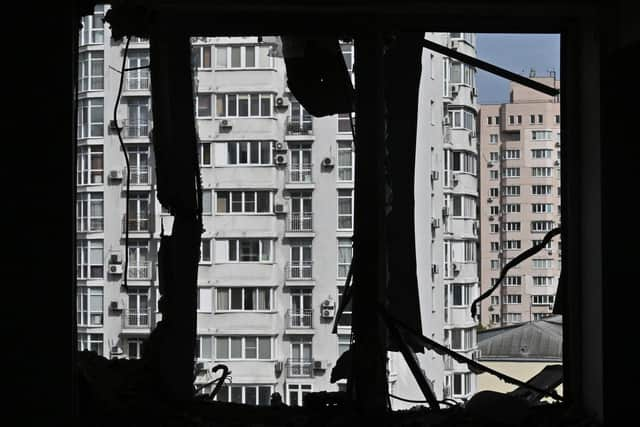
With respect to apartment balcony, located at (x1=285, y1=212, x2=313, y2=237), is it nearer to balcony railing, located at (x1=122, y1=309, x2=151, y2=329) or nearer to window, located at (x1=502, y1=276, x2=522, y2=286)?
balcony railing, located at (x1=122, y1=309, x2=151, y2=329)

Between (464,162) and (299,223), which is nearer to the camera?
(464,162)

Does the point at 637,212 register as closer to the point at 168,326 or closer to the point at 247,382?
the point at 168,326

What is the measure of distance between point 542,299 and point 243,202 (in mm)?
2062

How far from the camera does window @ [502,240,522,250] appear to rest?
142 inches

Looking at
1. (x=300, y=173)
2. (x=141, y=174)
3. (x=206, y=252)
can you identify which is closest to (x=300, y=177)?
(x=300, y=173)

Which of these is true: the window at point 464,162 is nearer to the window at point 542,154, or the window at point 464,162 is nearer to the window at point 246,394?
the window at point 542,154

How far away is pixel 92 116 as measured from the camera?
3.89 meters

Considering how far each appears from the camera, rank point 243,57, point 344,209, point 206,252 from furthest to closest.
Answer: point 206,252
point 243,57
point 344,209

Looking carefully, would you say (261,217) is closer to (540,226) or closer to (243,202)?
(243,202)

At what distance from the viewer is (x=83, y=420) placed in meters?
2.57

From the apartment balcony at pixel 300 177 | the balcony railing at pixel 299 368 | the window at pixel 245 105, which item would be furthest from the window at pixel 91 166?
the balcony railing at pixel 299 368

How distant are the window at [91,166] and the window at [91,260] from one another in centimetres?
37

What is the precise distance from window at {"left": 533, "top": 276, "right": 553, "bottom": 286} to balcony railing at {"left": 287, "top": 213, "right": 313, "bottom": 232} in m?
1.52

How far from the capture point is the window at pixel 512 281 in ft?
11.6
